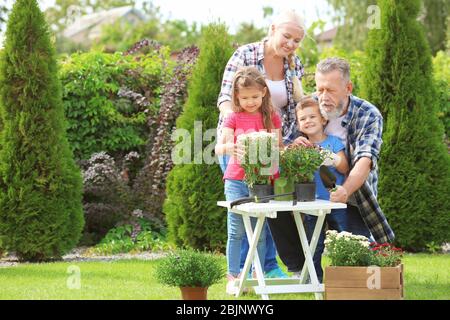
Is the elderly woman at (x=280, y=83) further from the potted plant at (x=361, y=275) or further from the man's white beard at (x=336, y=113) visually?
the potted plant at (x=361, y=275)

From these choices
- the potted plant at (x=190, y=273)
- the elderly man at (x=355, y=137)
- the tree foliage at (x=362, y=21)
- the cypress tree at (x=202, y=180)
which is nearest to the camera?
the potted plant at (x=190, y=273)

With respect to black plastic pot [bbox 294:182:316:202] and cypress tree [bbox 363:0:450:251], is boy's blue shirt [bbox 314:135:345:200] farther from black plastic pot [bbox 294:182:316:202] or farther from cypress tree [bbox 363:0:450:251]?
cypress tree [bbox 363:0:450:251]

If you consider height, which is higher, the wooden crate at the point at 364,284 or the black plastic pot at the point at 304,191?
the black plastic pot at the point at 304,191

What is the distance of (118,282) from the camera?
5980 millimetres

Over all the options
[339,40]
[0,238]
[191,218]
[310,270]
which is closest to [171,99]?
[191,218]

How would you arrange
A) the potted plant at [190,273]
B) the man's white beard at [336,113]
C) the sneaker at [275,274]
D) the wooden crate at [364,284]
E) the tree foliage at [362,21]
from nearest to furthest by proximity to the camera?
the wooden crate at [364,284] → the potted plant at [190,273] → the man's white beard at [336,113] → the sneaker at [275,274] → the tree foliage at [362,21]

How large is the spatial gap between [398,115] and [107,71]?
11.1 feet

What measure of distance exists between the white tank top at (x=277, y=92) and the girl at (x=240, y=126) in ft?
0.85

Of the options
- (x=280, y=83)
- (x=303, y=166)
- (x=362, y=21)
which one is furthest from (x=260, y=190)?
(x=362, y=21)

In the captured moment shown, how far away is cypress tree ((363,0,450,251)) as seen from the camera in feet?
25.5

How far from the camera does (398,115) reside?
25.7 ft

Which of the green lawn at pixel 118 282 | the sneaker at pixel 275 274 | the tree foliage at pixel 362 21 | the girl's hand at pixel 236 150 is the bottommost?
the green lawn at pixel 118 282

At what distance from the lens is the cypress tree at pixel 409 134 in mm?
7777

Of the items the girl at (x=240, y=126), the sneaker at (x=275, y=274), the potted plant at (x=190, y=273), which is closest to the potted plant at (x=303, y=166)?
the girl at (x=240, y=126)
